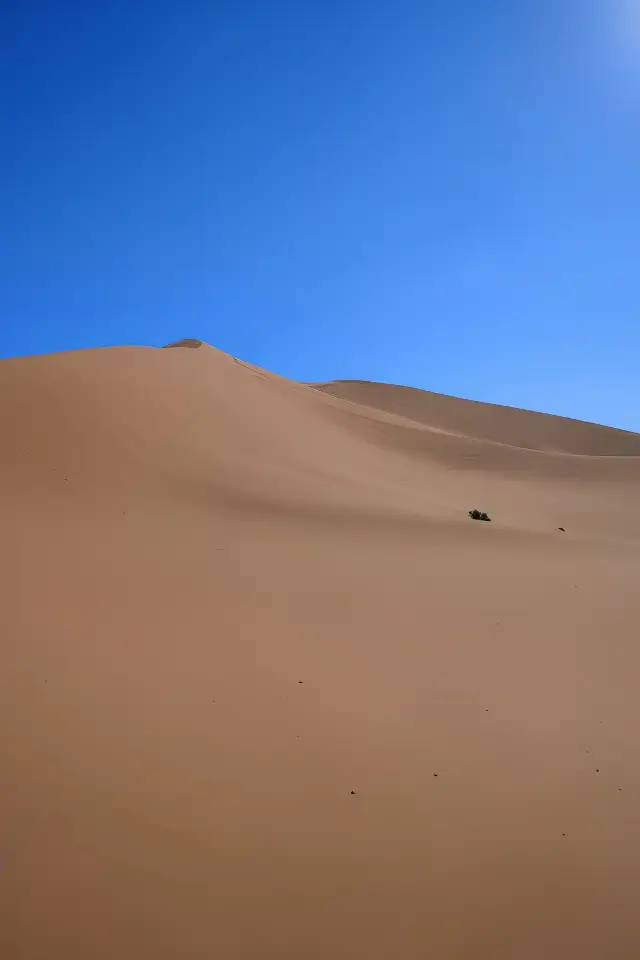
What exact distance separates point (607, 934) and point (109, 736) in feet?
6.63

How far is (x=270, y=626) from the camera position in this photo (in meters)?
4.38

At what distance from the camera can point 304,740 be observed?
9.33 ft

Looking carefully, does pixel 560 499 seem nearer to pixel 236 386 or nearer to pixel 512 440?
pixel 236 386

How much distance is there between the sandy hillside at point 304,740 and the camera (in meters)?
1.87

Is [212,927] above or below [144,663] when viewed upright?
below

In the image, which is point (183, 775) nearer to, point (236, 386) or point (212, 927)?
point (212, 927)

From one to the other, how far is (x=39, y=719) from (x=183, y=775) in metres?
0.80

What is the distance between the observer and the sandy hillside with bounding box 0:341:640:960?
187 centimetres

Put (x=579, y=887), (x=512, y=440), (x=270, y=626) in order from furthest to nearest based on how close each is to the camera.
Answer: (x=512, y=440), (x=270, y=626), (x=579, y=887)

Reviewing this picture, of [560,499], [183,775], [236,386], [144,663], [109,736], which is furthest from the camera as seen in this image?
[236,386]

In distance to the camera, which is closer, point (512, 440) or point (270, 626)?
point (270, 626)

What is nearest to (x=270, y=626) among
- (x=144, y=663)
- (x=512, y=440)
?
(x=144, y=663)

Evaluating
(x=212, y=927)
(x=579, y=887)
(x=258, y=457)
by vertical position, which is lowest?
(x=212, y=927)

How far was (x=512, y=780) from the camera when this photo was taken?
102 inches
